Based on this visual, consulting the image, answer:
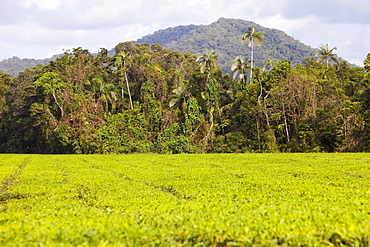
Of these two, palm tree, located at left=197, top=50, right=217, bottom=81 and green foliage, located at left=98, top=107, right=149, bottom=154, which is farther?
palm tree, located at left=197, top=50, right=217, bottom=81

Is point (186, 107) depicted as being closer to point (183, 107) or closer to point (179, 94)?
point (183, 107)

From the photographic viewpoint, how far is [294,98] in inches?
1854

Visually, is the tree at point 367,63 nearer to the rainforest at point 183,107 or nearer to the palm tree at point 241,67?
the rainforest at point 183,107

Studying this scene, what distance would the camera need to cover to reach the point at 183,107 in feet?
184

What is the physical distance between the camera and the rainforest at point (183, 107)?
46281 mm

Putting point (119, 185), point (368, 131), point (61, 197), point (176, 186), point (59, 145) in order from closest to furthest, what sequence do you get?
point (61, 197) → point (176, 186) → point (119, 185) → point (368, 131) → point (59, 145)

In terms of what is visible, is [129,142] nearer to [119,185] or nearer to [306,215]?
[119,185]

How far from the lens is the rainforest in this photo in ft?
152

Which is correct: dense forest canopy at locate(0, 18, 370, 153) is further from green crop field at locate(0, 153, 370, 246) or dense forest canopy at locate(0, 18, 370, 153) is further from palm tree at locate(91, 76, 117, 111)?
green crop field at locate(0, 153, 370, 246)

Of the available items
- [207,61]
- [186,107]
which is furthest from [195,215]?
[207,61]

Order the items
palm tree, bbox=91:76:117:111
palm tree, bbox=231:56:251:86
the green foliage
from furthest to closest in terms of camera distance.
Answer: palm tree, bbox=231:56:251:86 < palm tree, bbox=91:76:117:111 < the green foliage

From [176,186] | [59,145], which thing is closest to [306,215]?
[176,186]

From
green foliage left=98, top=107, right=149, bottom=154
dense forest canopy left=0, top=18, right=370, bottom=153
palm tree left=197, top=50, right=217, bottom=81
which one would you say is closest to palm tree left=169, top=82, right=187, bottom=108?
dense forest canopy left=0, top=18, right=370, bottom=153

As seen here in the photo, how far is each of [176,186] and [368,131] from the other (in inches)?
1335
